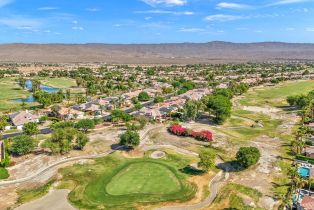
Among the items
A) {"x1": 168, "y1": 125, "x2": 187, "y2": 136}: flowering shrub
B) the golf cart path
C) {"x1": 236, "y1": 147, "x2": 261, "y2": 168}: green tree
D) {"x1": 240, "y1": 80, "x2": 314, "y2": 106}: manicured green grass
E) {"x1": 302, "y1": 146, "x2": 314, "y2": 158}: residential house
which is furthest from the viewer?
{"x1": 240, "y1": 80, "x2": 314, "y2": 106}: manicured green grass

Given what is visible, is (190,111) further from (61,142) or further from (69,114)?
(61,142)

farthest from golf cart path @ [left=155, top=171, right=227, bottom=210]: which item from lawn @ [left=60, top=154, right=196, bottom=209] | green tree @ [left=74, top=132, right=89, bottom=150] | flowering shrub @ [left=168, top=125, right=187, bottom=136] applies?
green tree @ [left=74, top=132, right=89, bottom=150]

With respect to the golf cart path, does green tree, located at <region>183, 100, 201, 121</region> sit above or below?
above

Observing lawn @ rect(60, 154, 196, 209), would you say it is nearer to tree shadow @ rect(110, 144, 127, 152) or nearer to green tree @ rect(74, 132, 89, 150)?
tree shadow @ rect(110, 144, 127, 152)

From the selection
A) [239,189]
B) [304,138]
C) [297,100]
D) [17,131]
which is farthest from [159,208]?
[297,100]

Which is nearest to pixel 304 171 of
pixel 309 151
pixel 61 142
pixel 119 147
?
pixel 309 151

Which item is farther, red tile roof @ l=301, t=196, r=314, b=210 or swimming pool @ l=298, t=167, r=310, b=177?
swimming pool @ l=298, t=167, r=310, b=177

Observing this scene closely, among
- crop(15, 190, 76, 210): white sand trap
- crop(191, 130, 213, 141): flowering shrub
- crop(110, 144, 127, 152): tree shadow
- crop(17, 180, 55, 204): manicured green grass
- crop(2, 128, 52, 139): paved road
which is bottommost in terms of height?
crop(15, 190, 76, 210): white sand trap
